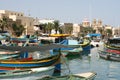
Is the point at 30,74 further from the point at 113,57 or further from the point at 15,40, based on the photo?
the point at 15,40

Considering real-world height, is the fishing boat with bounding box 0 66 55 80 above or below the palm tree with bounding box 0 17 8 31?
below

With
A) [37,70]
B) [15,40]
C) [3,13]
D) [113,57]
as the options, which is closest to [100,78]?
[37,70]

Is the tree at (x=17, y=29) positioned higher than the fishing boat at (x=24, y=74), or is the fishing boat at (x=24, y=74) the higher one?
the tree at (x=17, y=29)

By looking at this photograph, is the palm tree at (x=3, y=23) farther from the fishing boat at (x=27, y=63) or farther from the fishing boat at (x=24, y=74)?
the fishing boat at (x=24, y=74)

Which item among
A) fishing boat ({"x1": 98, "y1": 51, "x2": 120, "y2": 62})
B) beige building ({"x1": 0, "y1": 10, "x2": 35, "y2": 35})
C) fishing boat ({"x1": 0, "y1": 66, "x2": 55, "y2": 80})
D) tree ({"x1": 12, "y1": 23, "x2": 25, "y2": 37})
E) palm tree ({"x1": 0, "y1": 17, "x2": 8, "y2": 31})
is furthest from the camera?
beige building ({"x1": 0, "y1": 10, "x2": 35, "y2": 35})

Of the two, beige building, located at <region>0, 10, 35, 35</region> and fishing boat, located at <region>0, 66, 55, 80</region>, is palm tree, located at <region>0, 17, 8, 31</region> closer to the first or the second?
beige building, located at <region>0, 10, 35, 35</region>

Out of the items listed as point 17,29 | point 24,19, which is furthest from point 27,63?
point 24,19

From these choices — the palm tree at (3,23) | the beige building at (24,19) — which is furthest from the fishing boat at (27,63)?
the beige building at (24,19)

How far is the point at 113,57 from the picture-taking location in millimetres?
40344

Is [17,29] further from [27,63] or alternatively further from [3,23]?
[27,63]

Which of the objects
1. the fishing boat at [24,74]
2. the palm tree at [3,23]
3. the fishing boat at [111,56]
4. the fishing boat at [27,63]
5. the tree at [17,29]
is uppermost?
the palm tree at [3,23]

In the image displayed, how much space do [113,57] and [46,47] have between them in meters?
20.3

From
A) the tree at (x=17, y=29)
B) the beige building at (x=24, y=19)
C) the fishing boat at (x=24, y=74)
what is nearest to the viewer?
the fishing boat at (x=24, y=74)

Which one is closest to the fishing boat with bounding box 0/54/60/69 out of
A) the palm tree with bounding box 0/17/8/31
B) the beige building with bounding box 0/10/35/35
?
the palm tree with bounding box 0/17/8/31
